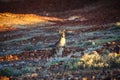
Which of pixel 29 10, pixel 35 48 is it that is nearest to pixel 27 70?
pixel 35 48

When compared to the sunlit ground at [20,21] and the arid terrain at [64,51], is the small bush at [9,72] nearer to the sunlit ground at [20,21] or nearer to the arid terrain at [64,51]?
the arid terrain at [64,51]

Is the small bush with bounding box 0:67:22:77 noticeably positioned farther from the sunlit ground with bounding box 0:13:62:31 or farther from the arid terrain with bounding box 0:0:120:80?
the sunlit ground with bounding box 0:13:62:31

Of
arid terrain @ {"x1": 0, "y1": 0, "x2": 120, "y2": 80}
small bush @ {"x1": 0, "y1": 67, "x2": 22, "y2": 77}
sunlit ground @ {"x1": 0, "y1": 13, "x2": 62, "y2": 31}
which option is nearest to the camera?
arid terrain @ {"x1": 0, "y1": 0, "x2": 120, "y2": 80}

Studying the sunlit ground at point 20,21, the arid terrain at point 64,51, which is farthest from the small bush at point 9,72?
the sunlit ground at point 20,21

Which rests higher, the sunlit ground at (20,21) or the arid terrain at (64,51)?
the sunlit ground at (20,21)

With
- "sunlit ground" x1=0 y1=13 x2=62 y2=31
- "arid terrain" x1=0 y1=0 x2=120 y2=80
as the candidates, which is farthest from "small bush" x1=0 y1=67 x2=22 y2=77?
"sunlit ground" x1=0 y1=13 x2=62 y2=31

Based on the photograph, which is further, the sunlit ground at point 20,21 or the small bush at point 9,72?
the sunlit ground at point 20,21

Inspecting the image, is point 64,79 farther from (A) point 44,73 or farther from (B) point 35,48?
(B) point 35,48

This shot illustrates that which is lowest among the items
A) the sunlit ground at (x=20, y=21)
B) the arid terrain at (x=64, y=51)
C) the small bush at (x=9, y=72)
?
the small bush at (x=9, y=72)

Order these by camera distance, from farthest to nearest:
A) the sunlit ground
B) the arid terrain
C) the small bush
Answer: the sunlit ground < the small bush < the arid terrain
